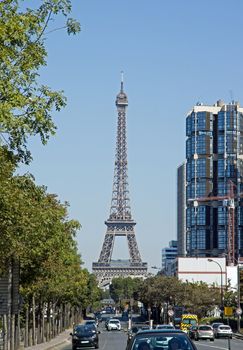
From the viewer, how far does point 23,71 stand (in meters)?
19.9

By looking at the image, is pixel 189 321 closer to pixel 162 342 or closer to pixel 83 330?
pixel 83 330

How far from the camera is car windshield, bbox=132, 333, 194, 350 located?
18891 millimetres

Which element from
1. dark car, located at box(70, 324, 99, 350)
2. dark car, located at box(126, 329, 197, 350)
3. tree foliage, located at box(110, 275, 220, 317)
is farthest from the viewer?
tree foliage, located at box(110, 275, 220, 317)

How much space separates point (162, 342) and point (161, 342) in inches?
1.0

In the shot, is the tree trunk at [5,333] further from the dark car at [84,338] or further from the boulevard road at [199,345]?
the dark car at [84,338]

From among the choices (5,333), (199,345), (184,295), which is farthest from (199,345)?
(184,295)

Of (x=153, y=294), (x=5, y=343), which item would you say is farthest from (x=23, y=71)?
(x=153, y=294)

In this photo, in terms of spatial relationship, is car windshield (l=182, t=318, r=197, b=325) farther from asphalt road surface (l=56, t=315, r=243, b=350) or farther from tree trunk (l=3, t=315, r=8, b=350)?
tree trunk (l=3, t=315, r=8, b=350)

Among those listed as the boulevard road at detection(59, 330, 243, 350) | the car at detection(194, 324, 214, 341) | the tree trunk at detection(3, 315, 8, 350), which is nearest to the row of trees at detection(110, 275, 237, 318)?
the car at detection(194, 324, 214, 341)

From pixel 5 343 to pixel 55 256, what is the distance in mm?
8611

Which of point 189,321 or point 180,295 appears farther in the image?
point 180,295

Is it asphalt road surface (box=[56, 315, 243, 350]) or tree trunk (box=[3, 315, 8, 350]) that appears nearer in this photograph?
tree trunk (box=[3, 315, 8, 350])

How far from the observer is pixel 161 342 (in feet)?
62.4

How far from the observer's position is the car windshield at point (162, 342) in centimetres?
1889
